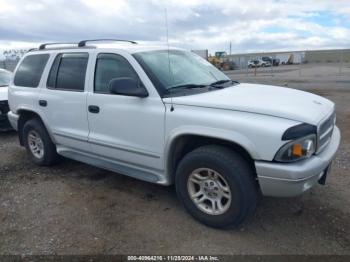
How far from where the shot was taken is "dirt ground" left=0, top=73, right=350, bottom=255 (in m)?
3.32

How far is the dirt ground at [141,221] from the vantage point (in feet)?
10.9

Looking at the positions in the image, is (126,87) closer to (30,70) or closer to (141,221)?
(141,221)

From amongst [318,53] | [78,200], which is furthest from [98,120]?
[318,53]

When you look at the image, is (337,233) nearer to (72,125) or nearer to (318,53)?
(72,125)

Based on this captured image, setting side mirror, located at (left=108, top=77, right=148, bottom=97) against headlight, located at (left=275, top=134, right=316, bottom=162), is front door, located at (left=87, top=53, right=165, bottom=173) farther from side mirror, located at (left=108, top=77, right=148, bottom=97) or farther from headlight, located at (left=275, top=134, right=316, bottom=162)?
headlight, located at (left=275, top=134, right=316, bottom=162)

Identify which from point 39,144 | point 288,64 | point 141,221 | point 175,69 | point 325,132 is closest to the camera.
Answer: point 325,132

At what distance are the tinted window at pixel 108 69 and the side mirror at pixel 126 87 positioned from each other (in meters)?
0.28

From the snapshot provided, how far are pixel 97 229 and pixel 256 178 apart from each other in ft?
5.56

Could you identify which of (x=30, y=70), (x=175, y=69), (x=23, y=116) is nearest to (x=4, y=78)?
(x=23, y=116)

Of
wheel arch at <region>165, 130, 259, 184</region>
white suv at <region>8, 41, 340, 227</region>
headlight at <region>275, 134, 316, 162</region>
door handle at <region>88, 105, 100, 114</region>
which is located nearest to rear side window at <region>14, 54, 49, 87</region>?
white suv at <region>8, 41, 340, 227</region>

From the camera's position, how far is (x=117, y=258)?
3.17 meters

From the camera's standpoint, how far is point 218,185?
3.46m

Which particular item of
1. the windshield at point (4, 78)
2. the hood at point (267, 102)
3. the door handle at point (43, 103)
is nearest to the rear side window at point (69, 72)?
the door handle at point (43, 103)

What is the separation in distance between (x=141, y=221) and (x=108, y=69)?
1830 mm
